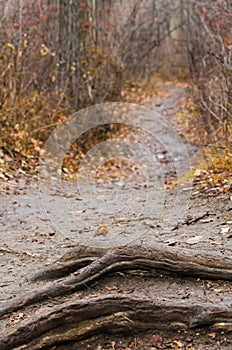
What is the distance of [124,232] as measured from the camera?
16.1 ft

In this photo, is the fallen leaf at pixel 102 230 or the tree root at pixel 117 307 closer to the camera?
the tree root at pixel 117 307

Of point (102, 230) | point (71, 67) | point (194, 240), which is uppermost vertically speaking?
point (71, 67)

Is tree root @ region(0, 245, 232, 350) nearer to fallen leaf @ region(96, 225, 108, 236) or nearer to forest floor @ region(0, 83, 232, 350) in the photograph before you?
forest floor @ region(0, 83, 232, 350)

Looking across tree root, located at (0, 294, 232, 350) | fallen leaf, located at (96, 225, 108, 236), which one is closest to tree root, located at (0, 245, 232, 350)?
tree root, located at (0, 294, 232, 350)

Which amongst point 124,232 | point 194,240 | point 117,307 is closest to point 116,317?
point 117,307

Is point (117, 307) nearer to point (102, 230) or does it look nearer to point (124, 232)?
point (124, 232)

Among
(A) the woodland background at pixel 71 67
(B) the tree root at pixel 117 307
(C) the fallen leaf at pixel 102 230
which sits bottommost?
(C) the fallen leaf at pixel 102 230

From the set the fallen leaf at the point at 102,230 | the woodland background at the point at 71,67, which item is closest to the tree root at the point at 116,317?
the fallen leaf at the point at 102,230

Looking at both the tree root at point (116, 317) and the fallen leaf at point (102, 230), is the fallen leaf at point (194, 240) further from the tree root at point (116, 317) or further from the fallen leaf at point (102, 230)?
the tree root at point (116, 317)

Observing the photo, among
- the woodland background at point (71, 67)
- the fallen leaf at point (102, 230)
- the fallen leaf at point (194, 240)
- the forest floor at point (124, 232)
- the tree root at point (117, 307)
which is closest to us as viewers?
the tree root at point (117, 307)

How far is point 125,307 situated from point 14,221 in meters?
3.04

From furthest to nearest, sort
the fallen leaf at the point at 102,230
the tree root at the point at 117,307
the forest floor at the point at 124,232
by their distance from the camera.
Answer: the fallen leaf at the point at 102,230 → the forest floor at the point at 124,232 → the tree root at the point at 117,307

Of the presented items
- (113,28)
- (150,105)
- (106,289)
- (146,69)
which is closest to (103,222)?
(106,289)

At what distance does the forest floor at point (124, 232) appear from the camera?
2.79 metres
